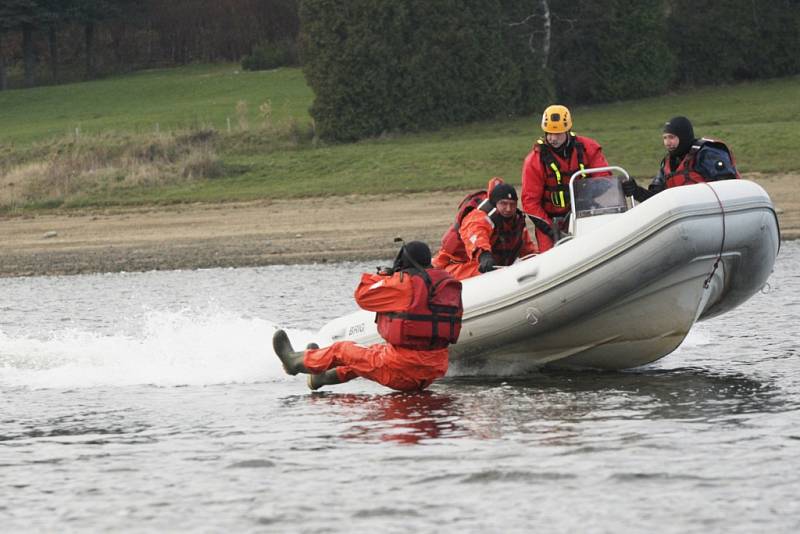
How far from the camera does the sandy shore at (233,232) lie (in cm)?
1684

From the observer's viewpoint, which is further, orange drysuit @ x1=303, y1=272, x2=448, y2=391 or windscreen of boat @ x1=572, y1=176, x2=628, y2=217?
windscreen of boat @ x1=572, y1=176, x2=628, y2=217

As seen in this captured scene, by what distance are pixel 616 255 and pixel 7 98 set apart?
31.8 metres

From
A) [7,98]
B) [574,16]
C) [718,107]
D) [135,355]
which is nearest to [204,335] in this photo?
[135,355]

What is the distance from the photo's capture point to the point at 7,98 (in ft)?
124

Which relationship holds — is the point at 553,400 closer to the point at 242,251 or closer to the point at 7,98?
the point at 242,251

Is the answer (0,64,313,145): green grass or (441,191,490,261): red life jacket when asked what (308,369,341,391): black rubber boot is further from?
(0,64,313,145): green grass

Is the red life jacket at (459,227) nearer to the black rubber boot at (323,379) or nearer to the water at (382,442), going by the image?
the water at (382,442)

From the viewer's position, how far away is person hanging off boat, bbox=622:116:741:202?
8.73m

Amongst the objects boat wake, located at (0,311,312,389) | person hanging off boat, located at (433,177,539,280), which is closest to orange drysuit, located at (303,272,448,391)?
person hanging off boat, located at (433,177,539,280)

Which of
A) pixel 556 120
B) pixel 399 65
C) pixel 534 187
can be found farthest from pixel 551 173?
pixel 399 65

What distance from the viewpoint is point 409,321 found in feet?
26.4

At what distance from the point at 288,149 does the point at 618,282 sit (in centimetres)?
1715

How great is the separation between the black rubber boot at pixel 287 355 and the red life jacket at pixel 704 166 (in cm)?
248

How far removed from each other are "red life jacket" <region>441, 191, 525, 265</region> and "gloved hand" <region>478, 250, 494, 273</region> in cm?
22
